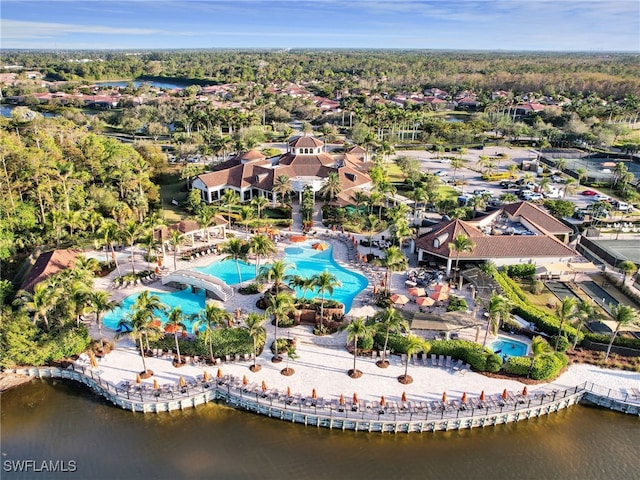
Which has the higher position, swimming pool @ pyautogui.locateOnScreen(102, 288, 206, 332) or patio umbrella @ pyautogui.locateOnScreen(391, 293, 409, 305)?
patio umbrella @ pyautogui.locateOnScreen(391, 293, 409, 305)

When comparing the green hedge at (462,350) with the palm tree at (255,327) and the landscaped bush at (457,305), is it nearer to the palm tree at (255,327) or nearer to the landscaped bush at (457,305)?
the landscaped bush at (457,305)

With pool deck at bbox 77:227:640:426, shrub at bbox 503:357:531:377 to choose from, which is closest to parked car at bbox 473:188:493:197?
pool deck at bbox 77:227:640:426

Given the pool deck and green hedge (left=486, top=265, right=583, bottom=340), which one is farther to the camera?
green hedge (left=486, top=265, right=583, bottom=340)

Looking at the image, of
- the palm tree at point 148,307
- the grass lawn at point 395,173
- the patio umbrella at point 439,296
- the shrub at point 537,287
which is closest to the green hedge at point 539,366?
the patio umbrella at point 439,296

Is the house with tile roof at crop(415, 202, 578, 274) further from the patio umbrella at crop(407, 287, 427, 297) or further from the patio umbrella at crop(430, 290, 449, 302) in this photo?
the patio umbrella at crop(407, 287, 427, 297)

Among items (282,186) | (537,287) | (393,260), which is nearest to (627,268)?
(537,287)

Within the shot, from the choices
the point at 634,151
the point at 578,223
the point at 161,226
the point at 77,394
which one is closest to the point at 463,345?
the point at 77,394
